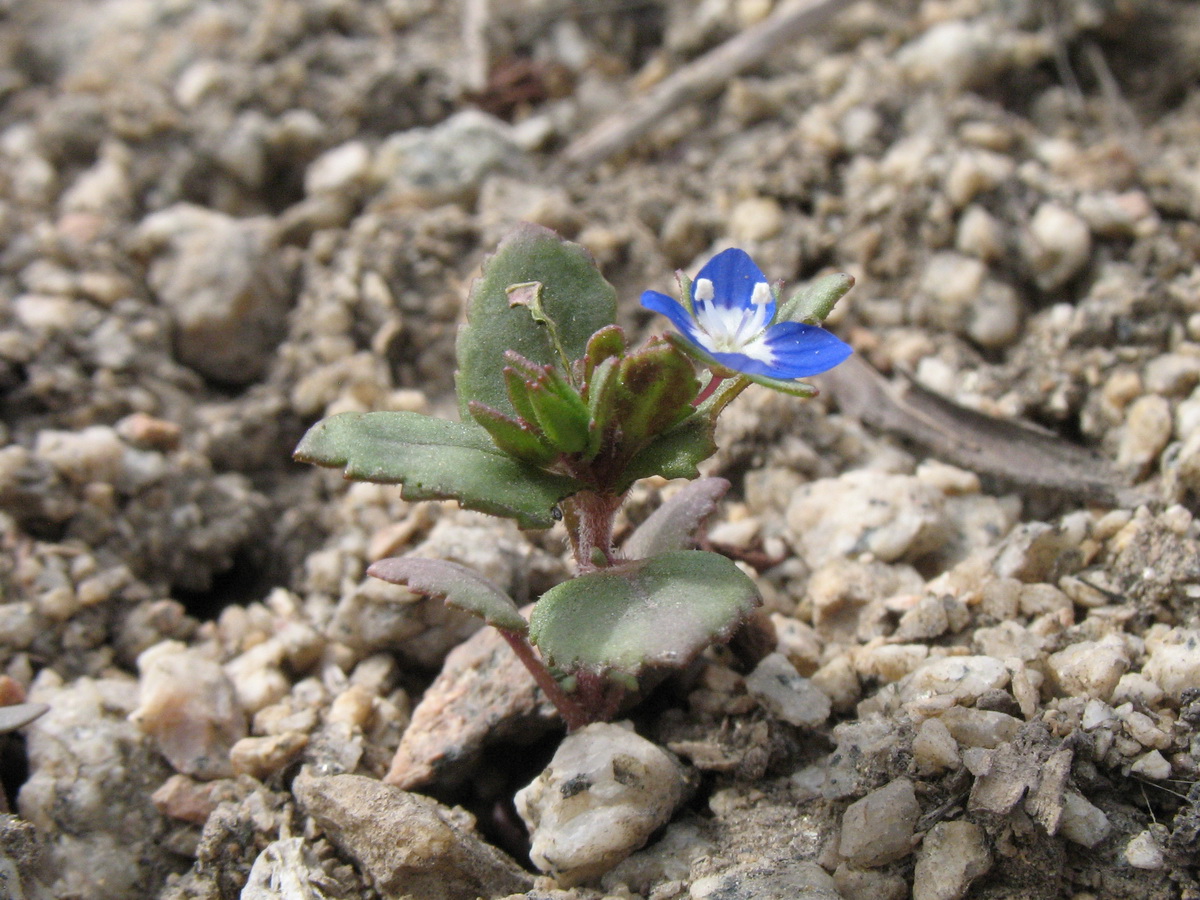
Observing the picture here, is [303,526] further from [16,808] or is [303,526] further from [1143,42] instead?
[1143,42]

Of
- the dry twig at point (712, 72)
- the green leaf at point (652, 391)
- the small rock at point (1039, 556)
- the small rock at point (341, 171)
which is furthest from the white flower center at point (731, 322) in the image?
the small rock at point (341, 171)

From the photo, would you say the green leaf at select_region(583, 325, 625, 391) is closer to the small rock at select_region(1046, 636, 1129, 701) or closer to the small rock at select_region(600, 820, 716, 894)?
Answer: the small rock at select_region(600, 820, 716, 894)

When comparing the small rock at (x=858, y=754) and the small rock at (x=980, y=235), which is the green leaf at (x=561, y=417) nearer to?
the small rock at (x=858, y=754)

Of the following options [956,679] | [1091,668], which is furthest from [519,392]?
[1091,668]

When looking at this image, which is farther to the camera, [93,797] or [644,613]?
[93,797]

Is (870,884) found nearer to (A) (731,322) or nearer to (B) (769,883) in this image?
(B) (769,883)
